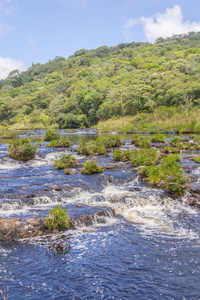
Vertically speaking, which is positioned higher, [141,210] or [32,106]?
[32,106]

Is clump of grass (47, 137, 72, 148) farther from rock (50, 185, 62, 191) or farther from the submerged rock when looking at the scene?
the submerged rock

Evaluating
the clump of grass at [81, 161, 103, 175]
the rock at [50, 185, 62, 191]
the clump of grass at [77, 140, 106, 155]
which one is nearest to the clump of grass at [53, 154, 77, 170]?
the clump of grass at [81, 161, 103, 175]

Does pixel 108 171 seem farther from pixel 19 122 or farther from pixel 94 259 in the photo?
pixel 19 122

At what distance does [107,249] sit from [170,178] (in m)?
6.57

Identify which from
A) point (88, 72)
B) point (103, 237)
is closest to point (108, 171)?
point (103, 237)

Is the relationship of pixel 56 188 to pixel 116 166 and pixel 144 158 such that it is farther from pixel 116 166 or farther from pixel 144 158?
pixel 144 158

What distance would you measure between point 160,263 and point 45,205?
6.58 m

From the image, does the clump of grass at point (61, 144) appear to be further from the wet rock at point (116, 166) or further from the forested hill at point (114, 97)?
the forested hill at point (114, 97)

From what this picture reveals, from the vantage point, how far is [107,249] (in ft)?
26.9

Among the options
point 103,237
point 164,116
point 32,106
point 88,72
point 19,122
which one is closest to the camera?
point 103,237

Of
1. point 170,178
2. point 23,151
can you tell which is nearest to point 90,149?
point 23,151

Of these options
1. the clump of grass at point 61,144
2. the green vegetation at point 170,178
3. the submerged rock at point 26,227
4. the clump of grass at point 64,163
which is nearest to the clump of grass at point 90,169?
the clump of grass at point 64,163

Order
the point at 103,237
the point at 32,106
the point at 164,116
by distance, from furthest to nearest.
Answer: the point at 32,106, the point at 164,116, the point at 103,237

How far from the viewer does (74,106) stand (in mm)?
90188
